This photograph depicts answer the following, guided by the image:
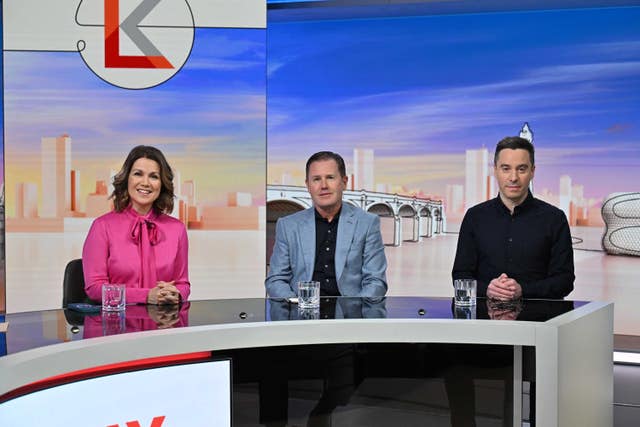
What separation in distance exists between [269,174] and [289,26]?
0.99 metres

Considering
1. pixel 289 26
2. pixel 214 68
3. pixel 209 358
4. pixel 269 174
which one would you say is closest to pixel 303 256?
pixel 209 358

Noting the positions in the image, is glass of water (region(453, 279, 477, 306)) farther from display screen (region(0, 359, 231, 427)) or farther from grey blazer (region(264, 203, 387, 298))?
display screen (region(0, 359, 231, 427))

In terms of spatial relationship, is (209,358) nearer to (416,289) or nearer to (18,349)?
(18,349)

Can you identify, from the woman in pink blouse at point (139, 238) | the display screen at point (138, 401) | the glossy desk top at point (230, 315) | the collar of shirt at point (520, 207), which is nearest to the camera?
the display screen at point (138, 401)

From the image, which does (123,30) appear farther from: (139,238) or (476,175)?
(476,175)

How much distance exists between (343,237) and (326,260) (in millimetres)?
123

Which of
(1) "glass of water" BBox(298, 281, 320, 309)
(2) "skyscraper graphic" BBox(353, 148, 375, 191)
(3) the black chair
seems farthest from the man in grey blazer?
(2) "skyscraper graphic" BBox(353, 148, 375, 191)

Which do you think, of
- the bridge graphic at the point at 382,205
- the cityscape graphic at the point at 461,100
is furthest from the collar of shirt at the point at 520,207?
the bridge graphic at the point at 382,205

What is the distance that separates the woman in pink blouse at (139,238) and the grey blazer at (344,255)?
42 cm

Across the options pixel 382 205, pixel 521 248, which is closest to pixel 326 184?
pixel 521 248

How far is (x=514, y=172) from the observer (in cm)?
302

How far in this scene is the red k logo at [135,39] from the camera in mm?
3719

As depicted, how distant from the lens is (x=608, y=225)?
4.64 metres

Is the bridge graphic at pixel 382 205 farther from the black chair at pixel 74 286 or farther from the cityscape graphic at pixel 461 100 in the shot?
the black chair at pixel 74 286
